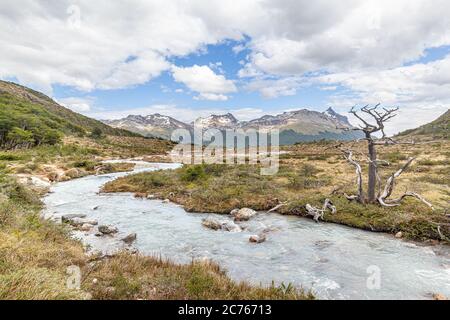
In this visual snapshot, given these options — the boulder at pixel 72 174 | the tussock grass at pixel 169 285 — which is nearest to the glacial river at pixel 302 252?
the tussock grass at pixel 169 285

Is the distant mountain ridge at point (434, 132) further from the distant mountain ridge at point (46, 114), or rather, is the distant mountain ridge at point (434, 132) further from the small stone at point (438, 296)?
the distant mountain ridge at point (46, 114)

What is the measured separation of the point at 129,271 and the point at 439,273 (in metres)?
9.03

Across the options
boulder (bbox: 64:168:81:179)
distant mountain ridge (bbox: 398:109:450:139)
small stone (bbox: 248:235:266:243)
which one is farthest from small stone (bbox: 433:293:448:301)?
distant mountain ridge (bbox: 398:109:450:139)

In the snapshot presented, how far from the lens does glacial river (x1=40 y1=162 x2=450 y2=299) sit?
8477 millimetres

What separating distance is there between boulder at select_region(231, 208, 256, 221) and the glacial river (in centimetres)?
37

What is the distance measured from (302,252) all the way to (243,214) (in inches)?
209

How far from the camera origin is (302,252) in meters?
11.2

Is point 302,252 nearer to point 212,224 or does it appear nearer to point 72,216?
point 212,224

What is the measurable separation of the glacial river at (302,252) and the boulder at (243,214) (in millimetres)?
374

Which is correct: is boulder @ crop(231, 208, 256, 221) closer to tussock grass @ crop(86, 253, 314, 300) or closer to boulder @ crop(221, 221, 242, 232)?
boulder @ crop(221, 221, 242, 232)

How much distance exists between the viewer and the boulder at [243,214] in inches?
627

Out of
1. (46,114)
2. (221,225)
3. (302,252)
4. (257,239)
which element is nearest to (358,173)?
(302,252)

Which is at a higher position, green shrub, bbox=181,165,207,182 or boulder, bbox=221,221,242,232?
green shrub, bbox=181,165,207,182
